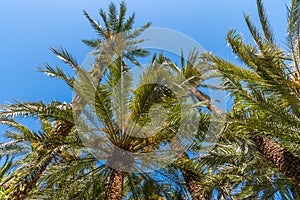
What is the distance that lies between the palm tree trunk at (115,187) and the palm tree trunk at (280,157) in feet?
10.8

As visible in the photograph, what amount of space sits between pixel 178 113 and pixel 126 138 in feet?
4.40

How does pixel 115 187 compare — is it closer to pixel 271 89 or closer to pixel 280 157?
pixel 280 157

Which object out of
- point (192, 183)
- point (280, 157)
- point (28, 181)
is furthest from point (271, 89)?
point (28, 181)

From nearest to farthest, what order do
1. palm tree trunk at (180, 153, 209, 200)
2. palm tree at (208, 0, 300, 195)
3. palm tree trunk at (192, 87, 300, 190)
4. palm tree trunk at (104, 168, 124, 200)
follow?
palm tree at (208, 0, 300, 195) < palm tree trunk at (192, 87, 300, 190) < palm tree trunk at (104, 168, 124, 200) < palm tree trunk at (180, 153, 209, 200)

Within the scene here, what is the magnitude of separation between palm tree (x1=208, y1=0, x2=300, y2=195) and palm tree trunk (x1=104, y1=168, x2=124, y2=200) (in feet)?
9.14

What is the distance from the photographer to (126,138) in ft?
23.5

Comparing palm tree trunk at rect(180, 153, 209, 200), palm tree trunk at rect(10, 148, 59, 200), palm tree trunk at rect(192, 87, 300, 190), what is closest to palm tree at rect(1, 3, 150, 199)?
palm tree trunk at rect(10, 148, 59, 200)

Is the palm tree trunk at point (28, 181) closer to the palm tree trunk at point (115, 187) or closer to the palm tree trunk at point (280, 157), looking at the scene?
the palm tree trunk at point (115, 187)

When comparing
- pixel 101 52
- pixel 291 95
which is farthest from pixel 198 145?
pixel 101 52

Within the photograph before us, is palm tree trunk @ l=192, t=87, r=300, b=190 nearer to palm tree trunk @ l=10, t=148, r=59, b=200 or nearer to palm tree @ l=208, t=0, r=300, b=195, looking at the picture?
palm tree @ l=208, t=0, r=300, b=195

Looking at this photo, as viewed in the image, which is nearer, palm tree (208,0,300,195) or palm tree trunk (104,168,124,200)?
palm tree (208,0,300,195)

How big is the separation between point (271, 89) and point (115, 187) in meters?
3.86

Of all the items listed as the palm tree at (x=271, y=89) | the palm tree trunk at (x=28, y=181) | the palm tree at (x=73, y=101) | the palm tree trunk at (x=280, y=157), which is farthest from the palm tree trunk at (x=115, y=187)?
the palm tree trunk at (x=280, y=157)

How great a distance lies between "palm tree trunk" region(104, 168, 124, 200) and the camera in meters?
6.57
